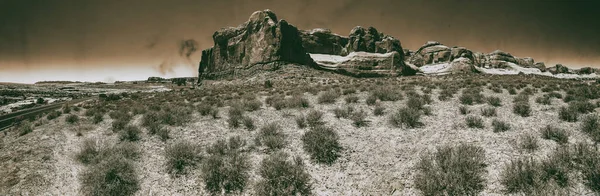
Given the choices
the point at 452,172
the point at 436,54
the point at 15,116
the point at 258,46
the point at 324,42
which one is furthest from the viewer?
the point at 436,54

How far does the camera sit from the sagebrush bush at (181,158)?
28.4 feet

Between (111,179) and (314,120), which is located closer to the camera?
(111,179)

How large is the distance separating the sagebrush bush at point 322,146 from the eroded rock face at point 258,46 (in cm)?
5293

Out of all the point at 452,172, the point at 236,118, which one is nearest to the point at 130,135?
the point at 236,118

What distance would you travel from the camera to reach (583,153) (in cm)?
700

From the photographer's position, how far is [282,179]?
23.9 feet

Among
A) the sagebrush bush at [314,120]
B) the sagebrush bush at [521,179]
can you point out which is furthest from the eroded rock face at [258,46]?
the sagebrush bush at [521,179]

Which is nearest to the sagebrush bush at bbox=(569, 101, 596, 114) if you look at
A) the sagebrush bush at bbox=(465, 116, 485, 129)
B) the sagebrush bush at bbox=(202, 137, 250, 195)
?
the sagebrush bush at bbox=(465, 116, 485, 129)

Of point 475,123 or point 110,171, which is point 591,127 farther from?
point 110,171

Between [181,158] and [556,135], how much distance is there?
42.8 feet

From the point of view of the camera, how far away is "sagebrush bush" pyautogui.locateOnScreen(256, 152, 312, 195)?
7.04 m

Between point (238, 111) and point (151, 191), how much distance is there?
24.0 feet

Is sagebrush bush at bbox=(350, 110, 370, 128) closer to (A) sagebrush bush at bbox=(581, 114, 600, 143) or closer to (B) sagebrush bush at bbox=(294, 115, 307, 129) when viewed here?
(B) sagebrush bush at bbox=(294, 115, 307, 129)

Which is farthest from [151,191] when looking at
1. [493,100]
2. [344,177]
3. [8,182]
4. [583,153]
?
[493,100]
